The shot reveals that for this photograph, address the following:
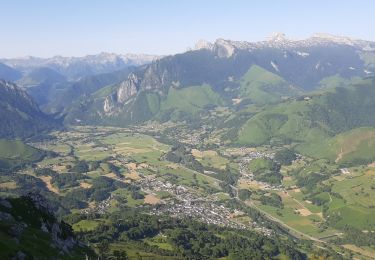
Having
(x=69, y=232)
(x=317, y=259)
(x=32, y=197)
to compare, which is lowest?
(x=317, y=259)

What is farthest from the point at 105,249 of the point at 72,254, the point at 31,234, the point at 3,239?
the point at 3,239

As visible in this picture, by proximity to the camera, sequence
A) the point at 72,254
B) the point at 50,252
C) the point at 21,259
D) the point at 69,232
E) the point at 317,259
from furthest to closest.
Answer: the point at 317,259 < the point at 69,232 < the point at 72,254 < the point at 50,252 < the point at 21,259

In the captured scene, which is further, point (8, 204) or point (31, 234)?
point (8, 204)

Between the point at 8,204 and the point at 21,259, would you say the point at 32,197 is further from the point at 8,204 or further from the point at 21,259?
the point at 21,259

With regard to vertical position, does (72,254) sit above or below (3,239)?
below

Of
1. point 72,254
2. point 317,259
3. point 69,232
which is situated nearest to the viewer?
point 72,254

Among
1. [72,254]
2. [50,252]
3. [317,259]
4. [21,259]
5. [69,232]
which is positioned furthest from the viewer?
[317,259]

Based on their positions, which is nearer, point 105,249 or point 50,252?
point 50,252

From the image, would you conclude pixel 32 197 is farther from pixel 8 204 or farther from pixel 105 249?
pixel 105 249

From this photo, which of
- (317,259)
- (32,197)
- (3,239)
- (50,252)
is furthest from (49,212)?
(317,259)
